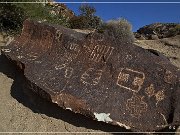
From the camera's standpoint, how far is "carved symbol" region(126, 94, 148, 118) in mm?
7363

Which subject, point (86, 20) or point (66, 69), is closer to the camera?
point (66, 69)

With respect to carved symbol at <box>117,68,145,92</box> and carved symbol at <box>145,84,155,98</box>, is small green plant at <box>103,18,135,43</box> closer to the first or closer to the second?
carved symbol at <box>117,68,145,92</box>

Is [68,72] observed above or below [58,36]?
below

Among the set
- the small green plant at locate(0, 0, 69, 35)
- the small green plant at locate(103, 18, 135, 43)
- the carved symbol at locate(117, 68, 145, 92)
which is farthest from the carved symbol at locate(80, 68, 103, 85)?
the small green plant at locate(103, 18, 135, 43)

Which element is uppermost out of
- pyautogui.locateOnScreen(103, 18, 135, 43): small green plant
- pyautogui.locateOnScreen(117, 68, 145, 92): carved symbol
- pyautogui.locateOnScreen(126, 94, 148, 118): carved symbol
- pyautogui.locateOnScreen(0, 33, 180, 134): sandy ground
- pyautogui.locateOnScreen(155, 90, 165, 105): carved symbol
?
pyautogui.locateOnScreen(103, 18, 135, 43): small green plant

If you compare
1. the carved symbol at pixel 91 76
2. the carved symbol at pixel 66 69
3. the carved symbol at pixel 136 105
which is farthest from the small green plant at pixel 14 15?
the carved symbol at pixel 136 105

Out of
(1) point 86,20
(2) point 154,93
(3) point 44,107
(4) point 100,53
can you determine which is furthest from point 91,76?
(1) point 86,20

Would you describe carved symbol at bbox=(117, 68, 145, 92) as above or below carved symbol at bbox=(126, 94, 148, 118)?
above

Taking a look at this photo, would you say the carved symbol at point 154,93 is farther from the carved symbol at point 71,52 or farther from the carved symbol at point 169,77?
the carved symbol at point 71,52

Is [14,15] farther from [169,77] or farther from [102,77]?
[169,77]

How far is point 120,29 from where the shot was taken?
15.4 meters

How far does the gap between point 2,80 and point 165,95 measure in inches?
128

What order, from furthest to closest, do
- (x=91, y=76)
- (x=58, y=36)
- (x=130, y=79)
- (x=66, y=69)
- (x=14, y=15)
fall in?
1. (x=14, y=15)
2. (x=58, y=36)
3. (x=66, y=69)
4. (x=91, y=76)
5. (x=130, y=79)

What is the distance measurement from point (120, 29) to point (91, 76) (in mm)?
7709
